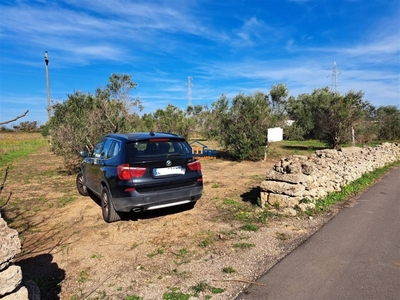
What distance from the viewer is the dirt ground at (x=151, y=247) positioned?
3.30m

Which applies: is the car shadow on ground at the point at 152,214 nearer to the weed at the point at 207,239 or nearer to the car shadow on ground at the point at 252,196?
the weed at the point at 207,239

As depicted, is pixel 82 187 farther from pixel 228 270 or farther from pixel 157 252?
pixel 228 270

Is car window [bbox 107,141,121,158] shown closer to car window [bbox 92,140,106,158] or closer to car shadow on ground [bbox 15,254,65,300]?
car window [bbox 92,140,106,158]

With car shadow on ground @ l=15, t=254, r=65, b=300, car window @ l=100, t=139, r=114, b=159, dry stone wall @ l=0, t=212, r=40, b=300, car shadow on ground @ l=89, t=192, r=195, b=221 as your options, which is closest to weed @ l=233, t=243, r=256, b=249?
car shadow on ground @ l=89, t=192, r=195, b=221

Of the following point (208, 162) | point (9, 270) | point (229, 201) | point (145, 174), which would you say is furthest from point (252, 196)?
point (208, 162)

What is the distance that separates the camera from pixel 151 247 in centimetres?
438

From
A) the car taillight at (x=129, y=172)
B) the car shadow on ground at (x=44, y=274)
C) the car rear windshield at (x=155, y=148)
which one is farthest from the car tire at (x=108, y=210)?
the car shadow on ground at (x=44, y=274)

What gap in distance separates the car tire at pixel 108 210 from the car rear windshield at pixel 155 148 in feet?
3.24

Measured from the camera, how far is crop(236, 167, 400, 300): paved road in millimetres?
3101

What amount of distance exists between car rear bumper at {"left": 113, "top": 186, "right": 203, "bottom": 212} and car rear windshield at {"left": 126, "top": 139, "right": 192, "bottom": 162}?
0.70 metres

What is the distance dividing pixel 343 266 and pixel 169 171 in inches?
124

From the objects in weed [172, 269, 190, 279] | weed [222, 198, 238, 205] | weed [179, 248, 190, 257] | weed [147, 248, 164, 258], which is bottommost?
weed [172, 269, 190, 279]

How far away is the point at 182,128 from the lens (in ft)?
72.6

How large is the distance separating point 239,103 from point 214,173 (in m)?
5.95
